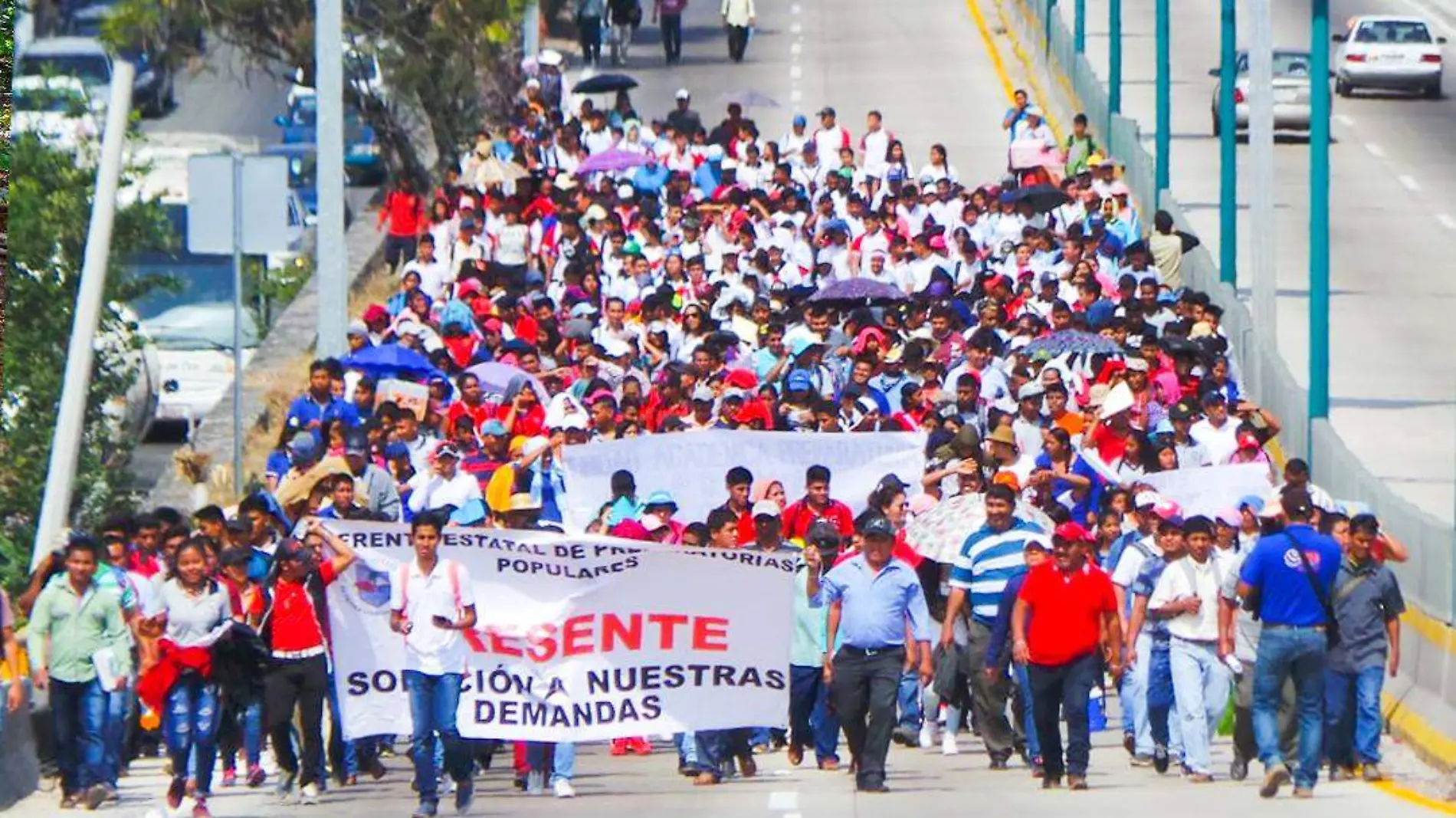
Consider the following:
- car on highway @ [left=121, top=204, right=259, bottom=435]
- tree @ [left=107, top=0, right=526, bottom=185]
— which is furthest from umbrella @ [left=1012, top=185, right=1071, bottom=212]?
tree @ [left=107, top=0, right=526, bottom=185]

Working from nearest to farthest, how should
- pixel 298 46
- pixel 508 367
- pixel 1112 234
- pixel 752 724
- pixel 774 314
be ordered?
pixel 752 724 → pixel 508 367 → pixel 774 314 → pixel 1112 234 → pixel 298 46

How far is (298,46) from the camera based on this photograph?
40.0 meters

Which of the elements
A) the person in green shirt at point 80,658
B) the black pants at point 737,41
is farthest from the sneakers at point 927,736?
the black pants at point 737,41

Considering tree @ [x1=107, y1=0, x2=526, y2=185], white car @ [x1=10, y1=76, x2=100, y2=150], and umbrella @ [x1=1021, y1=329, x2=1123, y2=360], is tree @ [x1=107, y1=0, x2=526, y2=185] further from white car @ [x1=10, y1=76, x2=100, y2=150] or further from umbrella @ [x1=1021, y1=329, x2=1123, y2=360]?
umbrella @ [x1=1021, y1=329, x2=1123, y2=360]

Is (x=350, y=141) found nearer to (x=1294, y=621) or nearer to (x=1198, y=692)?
(x=1198, y=692)

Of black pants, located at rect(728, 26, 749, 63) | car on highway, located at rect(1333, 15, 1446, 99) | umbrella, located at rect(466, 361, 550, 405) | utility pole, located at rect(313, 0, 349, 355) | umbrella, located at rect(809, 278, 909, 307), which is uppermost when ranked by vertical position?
black pants, located at rect(728, 26, 749, 63)

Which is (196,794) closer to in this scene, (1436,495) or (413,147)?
(1436,495)

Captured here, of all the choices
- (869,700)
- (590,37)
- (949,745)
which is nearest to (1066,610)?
(869,700)

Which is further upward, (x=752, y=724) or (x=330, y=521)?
(x=330, y=521)

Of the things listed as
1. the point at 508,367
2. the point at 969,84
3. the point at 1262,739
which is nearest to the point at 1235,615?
the point at 1262,739

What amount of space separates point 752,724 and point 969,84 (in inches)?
1432

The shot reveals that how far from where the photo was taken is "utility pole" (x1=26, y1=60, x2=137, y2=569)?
21.5 meters

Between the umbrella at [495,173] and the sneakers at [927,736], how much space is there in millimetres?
15565

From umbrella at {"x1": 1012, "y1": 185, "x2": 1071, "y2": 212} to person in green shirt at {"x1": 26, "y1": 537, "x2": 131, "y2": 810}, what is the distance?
17220 mm
